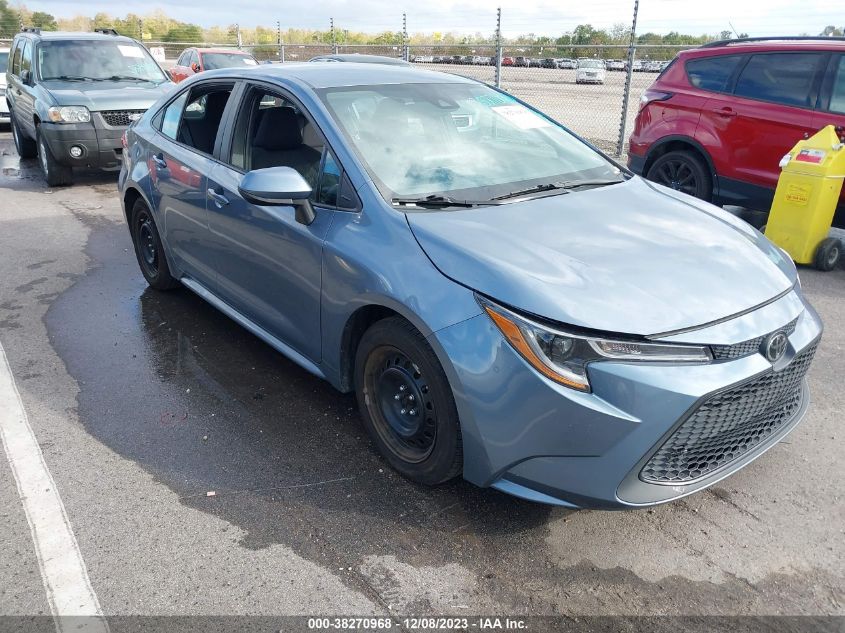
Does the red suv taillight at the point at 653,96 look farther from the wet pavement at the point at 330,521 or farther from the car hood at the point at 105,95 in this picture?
the car hood at the point at 105,95

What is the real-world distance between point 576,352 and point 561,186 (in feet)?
4.40

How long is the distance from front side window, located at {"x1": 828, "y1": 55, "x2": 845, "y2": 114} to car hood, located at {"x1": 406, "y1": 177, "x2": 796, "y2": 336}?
3915 mm

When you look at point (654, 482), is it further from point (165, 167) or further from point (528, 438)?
point (165, 167)

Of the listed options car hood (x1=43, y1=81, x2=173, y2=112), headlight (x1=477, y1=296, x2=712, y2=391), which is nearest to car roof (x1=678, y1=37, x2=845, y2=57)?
headlight (x1=477, y1=296, x2=712, y2=391)

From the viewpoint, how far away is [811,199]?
233 inches

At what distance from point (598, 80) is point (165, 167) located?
568 inches

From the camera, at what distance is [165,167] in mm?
4652

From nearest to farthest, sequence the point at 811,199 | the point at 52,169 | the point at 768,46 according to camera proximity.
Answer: the point at 811,199, the point at 768,46, the point at 52,169

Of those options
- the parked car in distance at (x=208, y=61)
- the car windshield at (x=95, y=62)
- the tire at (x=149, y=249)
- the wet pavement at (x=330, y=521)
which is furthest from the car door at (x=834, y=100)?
the parked car in distance at (x=208, y=61)

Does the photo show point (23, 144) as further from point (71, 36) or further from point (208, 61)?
point (208, 61)

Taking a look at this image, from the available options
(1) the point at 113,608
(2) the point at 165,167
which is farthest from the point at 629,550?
(2) the point at 165,167

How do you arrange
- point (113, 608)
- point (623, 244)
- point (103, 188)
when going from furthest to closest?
point (103, 188) → point (623, 244) → point (113, 608)

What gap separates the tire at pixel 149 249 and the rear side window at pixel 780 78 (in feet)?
18.6

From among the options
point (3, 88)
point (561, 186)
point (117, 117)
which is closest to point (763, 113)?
point (561, 186)
